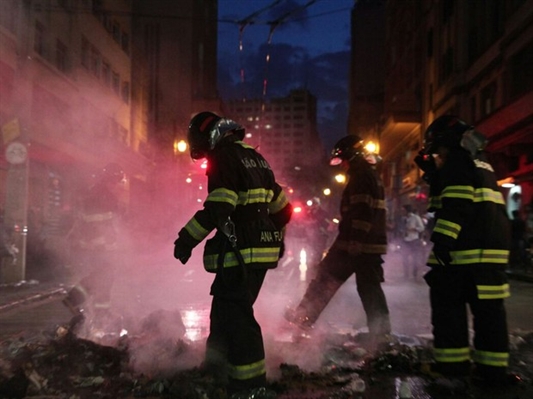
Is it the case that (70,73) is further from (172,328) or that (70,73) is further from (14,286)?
(172,328)

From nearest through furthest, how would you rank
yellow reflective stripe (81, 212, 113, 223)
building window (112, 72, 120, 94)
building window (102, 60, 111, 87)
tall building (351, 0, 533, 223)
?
yellow reflective stripe (81, 212, 113, 223) < tall building (351, 0, 533, 223) < building window (102, 60, 111, 87) < building window (112, 72, 120, 94)

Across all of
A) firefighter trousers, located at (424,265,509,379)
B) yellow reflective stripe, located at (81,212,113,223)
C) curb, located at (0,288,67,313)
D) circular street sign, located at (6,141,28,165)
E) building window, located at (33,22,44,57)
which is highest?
building window, located at (33,22,44,57)

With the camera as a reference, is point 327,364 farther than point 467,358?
Yes

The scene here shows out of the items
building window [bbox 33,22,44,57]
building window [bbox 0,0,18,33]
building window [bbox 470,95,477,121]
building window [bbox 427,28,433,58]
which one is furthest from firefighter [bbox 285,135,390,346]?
building window [bbox 427,28,433,58]

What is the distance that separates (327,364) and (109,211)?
3.07m

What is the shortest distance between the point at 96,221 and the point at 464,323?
3.88 meters

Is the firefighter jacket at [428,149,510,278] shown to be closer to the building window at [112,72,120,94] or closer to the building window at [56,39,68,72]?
the building window at [56,39,68,72]

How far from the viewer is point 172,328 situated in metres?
4.69

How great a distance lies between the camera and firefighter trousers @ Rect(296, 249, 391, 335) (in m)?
4.93

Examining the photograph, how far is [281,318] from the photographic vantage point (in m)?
5.72

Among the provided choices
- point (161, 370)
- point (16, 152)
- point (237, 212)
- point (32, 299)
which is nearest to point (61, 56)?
point (16, 152)

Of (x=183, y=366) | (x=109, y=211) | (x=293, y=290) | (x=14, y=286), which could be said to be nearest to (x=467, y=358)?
(x=183, y=366)

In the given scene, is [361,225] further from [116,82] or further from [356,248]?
[116,82]

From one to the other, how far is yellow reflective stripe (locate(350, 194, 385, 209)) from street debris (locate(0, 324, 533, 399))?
46.6 inches
